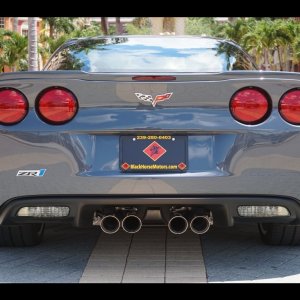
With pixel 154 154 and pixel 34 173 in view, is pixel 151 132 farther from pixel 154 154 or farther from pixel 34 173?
pixel 34 173

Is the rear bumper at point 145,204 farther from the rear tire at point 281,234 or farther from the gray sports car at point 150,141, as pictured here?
the rear tire at point 281,234

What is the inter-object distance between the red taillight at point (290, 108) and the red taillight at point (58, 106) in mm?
1198

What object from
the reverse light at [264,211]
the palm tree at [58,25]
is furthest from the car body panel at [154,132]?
the palm tree at [58,25]

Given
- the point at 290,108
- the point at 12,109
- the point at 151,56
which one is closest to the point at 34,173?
the point at 12,109

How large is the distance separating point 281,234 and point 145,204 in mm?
1271

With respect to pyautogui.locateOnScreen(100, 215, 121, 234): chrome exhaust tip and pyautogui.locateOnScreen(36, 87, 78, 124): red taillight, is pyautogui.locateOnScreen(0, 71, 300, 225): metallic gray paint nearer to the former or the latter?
pyautogui.locateOnScreen(36, 87, 78, 124): red taillight

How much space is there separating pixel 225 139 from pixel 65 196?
978 mm

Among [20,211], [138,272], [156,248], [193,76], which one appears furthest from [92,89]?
[156,248]

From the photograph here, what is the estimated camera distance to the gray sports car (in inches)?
156

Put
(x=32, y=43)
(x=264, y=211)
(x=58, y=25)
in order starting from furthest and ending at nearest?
(x=58, y=25) → (x=32, y=43) → (x=264, y=211)

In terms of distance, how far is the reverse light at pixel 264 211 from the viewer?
4082 mm

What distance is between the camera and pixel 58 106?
13.1 feet
